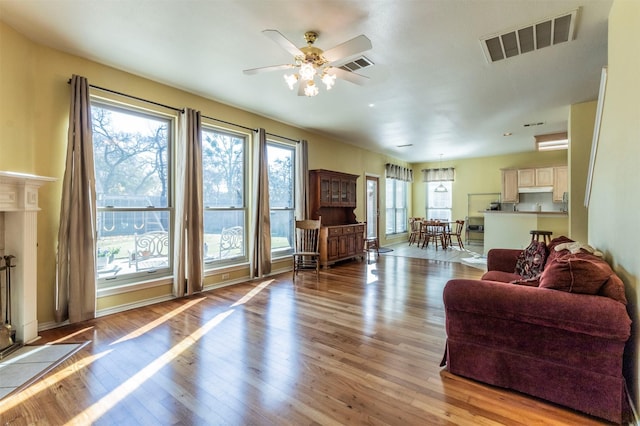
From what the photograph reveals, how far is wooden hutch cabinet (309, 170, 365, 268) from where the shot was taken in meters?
6.08

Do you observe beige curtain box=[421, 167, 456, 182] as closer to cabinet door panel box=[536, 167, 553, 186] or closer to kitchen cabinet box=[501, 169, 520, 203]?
kitchen cabinet box=[501, 169, 520, 203]

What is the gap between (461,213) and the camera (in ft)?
32.1

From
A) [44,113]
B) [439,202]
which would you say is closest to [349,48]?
[44,113]

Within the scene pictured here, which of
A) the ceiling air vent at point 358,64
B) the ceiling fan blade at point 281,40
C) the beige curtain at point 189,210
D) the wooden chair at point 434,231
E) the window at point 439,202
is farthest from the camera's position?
the window at point 439,202

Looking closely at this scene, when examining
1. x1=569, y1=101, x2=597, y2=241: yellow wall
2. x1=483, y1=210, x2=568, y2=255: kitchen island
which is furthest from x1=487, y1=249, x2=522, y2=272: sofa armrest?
x1=483, y1=210, x2=568, y2=255: kitchen island

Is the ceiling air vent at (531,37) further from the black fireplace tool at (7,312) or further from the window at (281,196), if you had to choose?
the black fireplace tool at (7,312)

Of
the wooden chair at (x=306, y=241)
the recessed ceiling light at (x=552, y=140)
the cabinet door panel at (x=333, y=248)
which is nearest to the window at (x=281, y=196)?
→ the wooden chair at (x=306, y=241)

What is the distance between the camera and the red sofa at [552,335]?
5.53 feet

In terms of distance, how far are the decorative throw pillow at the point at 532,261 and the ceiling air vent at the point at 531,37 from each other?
201 cm

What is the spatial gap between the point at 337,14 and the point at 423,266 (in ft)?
16.3

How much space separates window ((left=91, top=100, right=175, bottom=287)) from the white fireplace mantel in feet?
2.22

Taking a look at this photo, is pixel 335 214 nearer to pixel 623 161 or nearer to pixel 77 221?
pixel 77 221

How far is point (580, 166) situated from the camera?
4.39 meters

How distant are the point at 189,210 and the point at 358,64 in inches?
113
